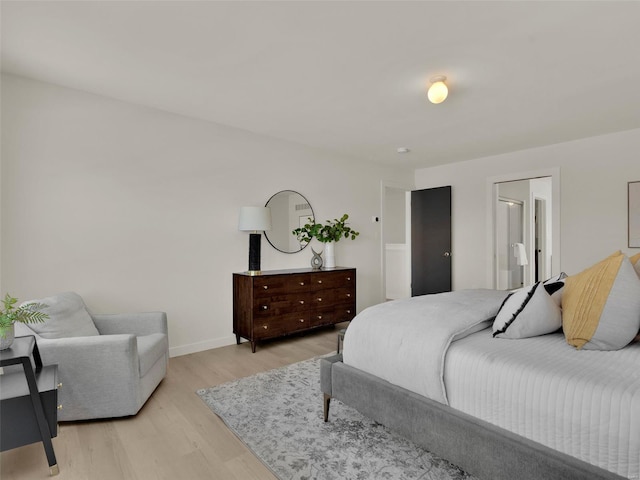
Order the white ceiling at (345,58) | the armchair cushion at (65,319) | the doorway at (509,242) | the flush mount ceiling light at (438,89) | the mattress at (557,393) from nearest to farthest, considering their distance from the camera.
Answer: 1. the mattress at (557,393)
2. the white ceiling at (345,58)
3. the armchair cushion at (65,319)
4. the flush mount ceiling light at (438,89)
5. the doorway at (509,242)

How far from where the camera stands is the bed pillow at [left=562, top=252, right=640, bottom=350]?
1.54 meters

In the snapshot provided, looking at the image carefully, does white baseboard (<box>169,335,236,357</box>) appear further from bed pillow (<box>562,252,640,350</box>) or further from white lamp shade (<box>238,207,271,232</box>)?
bed pillow (<box>562,252,640,350</box>)

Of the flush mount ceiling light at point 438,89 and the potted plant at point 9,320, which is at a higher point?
the flush mount ceiling light at point 438,89

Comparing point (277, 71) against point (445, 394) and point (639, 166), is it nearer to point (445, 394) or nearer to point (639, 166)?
point (445, 394)

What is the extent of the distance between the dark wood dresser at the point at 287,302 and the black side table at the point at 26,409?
193 cm

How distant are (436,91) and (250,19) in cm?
143

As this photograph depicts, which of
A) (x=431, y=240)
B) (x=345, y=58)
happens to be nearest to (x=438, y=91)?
(x=345, y=58)

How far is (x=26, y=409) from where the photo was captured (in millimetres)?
1706

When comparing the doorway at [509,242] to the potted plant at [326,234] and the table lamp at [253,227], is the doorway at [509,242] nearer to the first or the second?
the potted plant at [326,234]

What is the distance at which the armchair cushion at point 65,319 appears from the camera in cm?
227

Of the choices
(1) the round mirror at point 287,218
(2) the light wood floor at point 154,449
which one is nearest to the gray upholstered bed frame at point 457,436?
(2) the light wood floor at point 154,449

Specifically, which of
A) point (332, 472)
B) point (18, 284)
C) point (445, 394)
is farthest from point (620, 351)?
point (18, 284)

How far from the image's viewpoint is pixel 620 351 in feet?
4.99

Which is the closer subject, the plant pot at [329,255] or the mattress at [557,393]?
the mattress at [557,393]
